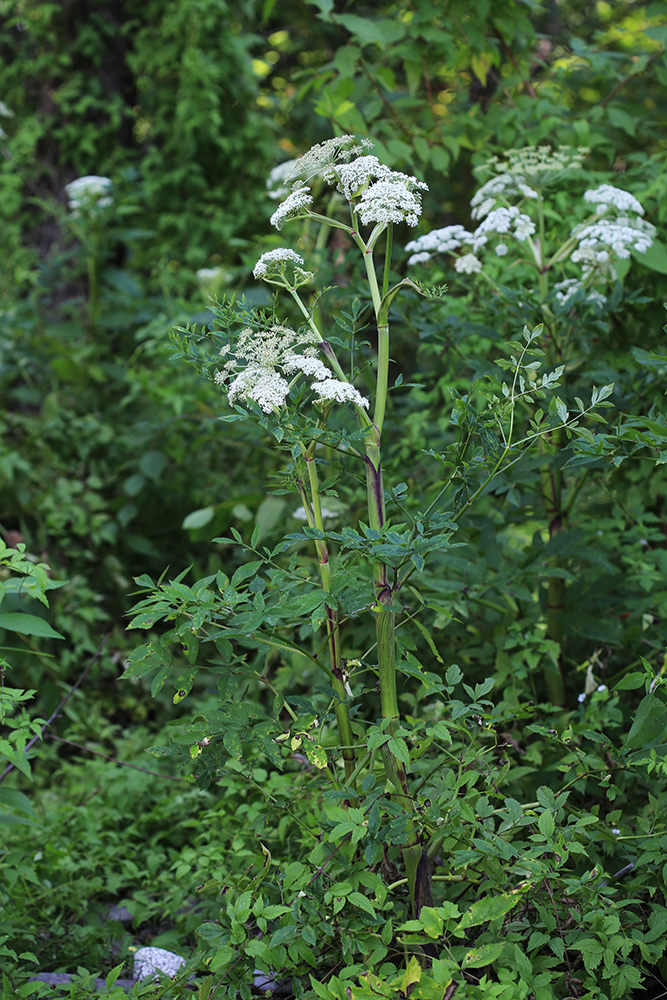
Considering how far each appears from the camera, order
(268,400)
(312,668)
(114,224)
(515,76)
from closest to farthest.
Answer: (268,400), (312,668), (515,76), (114,224)

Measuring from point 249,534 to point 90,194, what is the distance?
1888 mm

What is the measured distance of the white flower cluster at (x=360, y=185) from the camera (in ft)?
4.24

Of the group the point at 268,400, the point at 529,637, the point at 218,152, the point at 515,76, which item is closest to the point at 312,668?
the point at 529,637

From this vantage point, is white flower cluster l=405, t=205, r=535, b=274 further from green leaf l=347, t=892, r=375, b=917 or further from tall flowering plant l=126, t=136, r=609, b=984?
green leaf l=347, t=892, r=375, b=917

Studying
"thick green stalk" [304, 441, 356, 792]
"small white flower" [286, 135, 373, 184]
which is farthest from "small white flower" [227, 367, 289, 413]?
"small white flower" [286, 135, 373, 184]

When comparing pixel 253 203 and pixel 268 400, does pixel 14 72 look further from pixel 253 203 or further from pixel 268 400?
pixel 268 400

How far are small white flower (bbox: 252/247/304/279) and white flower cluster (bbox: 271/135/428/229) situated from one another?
0.18 feet

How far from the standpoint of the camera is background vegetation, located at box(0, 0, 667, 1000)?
1374 millimetres

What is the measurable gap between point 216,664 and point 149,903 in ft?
2.75

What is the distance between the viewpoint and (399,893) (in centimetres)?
149

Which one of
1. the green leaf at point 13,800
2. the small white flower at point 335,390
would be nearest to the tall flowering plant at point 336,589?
the small white flower at point 335,390

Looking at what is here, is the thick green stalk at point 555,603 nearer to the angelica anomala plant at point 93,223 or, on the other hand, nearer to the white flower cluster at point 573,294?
the white flower cluster at point 573,294

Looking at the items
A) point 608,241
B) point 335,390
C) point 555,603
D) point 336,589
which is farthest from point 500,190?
point 336,589

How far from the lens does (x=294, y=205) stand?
138 cm
